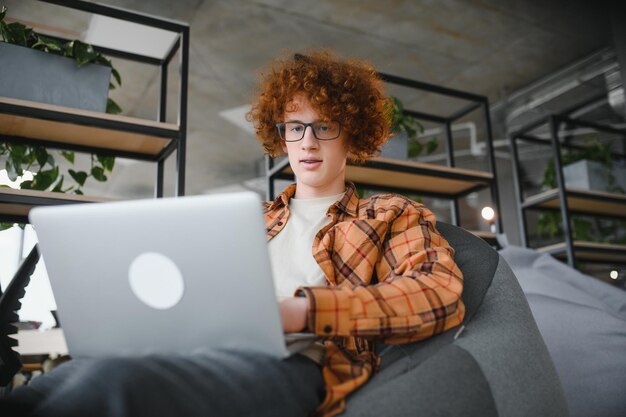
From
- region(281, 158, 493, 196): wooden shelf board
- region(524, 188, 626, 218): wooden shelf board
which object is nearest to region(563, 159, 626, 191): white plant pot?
region(524, 188, 626, 218): wooden shelf board

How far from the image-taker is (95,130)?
2.13 meters

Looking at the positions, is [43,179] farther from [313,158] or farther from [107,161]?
[313,158]

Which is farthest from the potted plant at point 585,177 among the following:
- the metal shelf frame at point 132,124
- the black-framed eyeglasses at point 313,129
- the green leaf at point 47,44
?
the green leaf at point 47,44

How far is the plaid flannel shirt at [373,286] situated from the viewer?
0.90 metres

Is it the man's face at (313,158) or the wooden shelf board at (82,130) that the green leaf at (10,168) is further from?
the man's face at (313,158)

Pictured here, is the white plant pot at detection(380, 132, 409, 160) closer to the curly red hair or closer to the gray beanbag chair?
the curly red hair

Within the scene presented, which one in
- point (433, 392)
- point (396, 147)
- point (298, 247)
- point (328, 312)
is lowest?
point (433, 392)

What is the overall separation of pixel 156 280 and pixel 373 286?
38 cm

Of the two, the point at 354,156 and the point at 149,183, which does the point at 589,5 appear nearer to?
the point at 354,156

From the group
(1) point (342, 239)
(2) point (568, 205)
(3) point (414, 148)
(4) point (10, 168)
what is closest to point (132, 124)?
(4) point (10, 168)

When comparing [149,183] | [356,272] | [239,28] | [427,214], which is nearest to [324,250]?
[356,272]

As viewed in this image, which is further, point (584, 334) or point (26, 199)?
point (26, 199)

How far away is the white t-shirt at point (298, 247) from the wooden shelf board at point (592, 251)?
2.43 meters

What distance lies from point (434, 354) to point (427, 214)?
36cm
